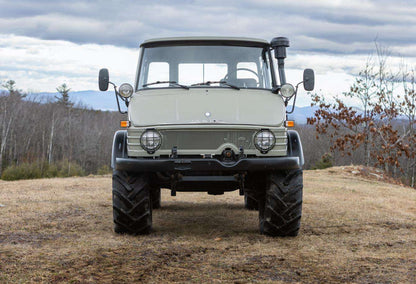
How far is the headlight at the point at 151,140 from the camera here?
6352 mm

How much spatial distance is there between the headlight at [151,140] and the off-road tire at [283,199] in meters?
1.49

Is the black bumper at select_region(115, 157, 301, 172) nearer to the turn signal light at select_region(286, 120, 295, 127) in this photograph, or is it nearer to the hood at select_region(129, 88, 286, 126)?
the hood at select_region(129, 88, 286, 126)

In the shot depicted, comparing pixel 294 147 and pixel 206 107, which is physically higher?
pixel 206 107

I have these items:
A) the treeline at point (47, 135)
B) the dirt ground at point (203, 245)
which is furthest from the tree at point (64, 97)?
the dirt ground at point (203, 245)

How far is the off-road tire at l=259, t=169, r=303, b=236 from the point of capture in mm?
6535

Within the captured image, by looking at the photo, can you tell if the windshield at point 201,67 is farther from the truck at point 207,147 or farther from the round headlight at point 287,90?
the round headlight at point 287,90

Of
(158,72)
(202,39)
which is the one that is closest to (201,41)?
(202,39)

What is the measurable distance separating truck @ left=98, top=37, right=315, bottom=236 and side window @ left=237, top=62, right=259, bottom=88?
0.48 ft

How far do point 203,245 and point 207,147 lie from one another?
1195 millimetres

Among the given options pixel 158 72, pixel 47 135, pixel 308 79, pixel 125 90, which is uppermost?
pixel 158 72

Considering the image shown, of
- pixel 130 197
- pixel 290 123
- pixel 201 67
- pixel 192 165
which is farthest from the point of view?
pixel 201 67

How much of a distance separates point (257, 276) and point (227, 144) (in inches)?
74.2

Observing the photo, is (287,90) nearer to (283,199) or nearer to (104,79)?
(283,199)

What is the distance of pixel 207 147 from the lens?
6.41 m
